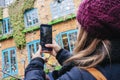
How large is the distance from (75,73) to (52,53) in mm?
794

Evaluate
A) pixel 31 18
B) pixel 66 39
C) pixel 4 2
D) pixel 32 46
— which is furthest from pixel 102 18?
pixel 4 2

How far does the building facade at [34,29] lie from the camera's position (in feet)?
69.1

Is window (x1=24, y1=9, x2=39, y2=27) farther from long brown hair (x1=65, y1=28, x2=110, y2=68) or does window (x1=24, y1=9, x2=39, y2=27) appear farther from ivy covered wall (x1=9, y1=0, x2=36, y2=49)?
long brown hair (x1=65, y1=28, x2=110, y2=68)

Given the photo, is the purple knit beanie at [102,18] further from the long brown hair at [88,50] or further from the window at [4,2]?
the window at [4,2]

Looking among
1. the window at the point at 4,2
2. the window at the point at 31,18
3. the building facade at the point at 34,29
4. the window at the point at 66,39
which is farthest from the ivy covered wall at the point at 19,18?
the window at the point at 66,39

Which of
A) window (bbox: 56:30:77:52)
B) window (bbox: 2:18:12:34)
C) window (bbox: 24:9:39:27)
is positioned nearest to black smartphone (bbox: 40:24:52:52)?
window (bbox: 56:30:77:52)

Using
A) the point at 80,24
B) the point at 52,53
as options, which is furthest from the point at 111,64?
the point at 52,53

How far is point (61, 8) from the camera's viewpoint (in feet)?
72.2

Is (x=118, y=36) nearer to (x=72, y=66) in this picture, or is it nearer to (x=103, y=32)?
(x=103, y=32)

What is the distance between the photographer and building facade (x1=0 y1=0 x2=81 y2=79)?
2107 centimetres

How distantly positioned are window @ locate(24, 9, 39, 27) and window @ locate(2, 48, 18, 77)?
87.7 inches

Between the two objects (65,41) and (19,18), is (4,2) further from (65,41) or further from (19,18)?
(65,41)

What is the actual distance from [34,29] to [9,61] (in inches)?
132

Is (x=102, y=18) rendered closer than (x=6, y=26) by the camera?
Yes
